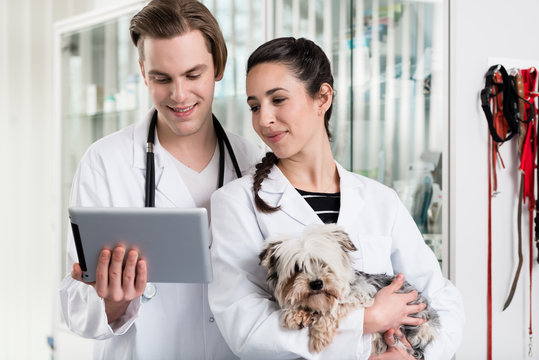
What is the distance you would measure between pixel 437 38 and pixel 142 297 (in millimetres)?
1919

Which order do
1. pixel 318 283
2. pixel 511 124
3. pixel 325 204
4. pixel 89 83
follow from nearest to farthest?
pixel 318 283, pixel 325 204, pixel 511 124, pixel 89 83

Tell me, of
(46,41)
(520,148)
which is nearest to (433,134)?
(520,148)

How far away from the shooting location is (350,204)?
1535 millimetres

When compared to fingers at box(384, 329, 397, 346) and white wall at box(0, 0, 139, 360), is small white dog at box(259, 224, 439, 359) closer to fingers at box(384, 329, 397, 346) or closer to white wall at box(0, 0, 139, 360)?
fingers at box(384, 329, 397, 346)

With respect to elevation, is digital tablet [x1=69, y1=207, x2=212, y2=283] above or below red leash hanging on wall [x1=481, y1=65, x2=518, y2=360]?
below

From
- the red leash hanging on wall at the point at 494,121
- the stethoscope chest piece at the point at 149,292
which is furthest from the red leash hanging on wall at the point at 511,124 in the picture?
the stethoscope chest piece at the point at 149,292

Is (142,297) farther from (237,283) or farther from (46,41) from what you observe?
(46,41)

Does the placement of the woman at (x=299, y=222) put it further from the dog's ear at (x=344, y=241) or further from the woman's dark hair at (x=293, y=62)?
the dog's ear at (x=344, y=241)

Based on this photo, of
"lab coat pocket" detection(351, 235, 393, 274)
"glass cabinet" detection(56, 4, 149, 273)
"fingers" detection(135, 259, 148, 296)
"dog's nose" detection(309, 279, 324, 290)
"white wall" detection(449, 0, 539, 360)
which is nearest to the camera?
"dog's nose" detection(309, 279, 324, 290)

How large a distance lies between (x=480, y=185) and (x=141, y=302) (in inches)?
67.4

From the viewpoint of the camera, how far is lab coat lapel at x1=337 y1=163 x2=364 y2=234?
1.50 m

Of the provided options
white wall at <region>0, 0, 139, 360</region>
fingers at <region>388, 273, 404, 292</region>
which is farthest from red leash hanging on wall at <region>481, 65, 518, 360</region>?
white wall at <region>0, 0, 139, 360</region>

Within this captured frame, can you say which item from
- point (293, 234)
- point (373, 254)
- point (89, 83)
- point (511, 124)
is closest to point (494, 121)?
point (511, 124)

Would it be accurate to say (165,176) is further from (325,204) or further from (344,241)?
(344,241)
